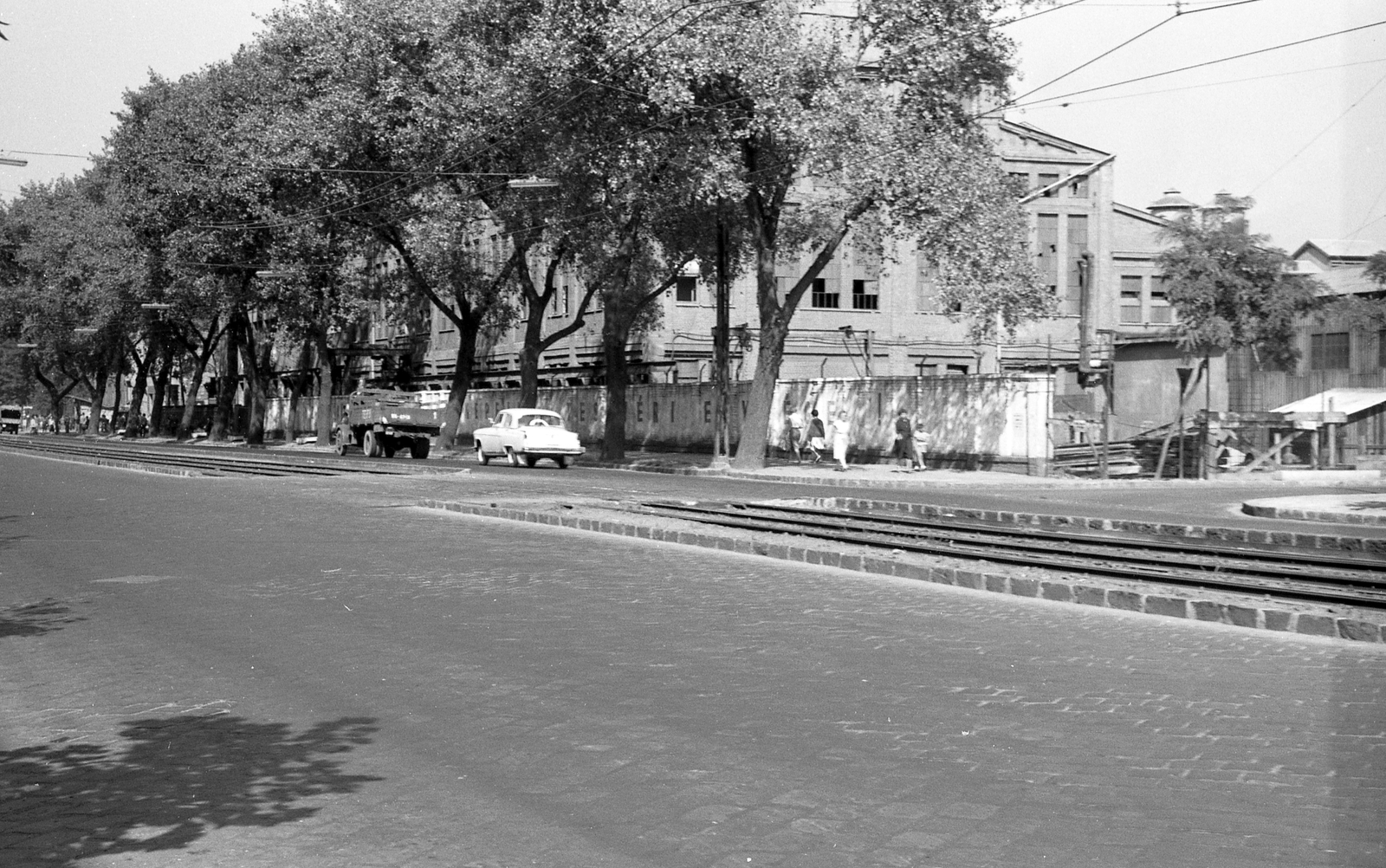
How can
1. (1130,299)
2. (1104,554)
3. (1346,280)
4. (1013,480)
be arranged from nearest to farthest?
1. (1104,554)
2. (1013,480)
3. (1346,280)
4. (1130,299)

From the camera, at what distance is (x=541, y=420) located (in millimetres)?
41031

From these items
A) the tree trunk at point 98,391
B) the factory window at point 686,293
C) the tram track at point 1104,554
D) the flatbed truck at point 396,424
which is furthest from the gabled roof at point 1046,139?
the tree trunk at point 98,391

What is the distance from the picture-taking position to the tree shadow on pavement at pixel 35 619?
33.3 feet

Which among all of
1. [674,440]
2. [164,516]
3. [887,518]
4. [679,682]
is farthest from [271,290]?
[679,682]

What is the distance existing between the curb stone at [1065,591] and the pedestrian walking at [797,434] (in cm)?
2418

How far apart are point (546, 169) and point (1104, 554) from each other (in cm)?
2428

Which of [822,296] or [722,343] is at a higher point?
[822,296]

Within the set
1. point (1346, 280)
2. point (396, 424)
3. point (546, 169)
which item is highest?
point (546, 169)

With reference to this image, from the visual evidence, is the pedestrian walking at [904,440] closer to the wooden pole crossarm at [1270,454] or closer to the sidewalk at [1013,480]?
the sidewalk at [1013,480]

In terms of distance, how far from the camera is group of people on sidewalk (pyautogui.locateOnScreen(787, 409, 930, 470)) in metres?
37.1

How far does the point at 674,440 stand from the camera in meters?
49.1

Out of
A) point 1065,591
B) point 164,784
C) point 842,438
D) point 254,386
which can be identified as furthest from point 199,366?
point 164,784

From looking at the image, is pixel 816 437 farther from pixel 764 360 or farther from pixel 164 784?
pixel 164 784

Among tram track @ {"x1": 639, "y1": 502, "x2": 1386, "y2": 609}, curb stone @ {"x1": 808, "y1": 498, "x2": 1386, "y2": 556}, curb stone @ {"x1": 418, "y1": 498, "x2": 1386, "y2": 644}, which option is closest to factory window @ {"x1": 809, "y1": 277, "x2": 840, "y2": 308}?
curb stone @ {"x1": 808, "y1": 498, "x2": 1386, "y2": 556}
